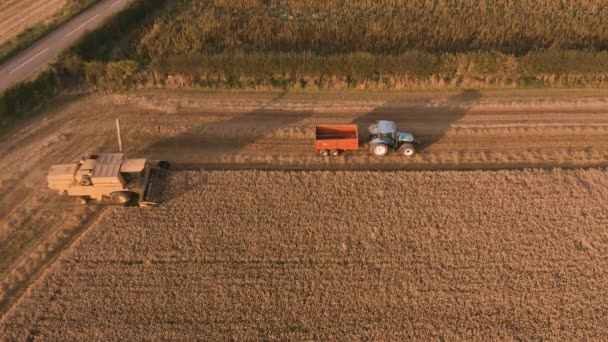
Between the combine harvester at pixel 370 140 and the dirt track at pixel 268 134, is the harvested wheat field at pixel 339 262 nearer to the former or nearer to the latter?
the dirt track at pixel 268 134

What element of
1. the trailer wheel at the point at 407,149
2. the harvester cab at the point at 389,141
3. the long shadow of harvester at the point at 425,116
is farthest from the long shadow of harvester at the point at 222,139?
the trailer wheel at the point at 407,149

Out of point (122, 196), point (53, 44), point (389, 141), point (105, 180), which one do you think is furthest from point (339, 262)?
point (53, 44)

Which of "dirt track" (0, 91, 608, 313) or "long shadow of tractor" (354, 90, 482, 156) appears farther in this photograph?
"long shadow of tractor" (354, 90, 482, 156)

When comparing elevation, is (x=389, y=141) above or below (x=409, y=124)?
below

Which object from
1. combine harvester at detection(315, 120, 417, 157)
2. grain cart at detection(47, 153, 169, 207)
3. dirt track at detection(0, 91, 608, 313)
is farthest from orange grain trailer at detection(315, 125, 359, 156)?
grain cart at detection(47, 153, 169, 207)

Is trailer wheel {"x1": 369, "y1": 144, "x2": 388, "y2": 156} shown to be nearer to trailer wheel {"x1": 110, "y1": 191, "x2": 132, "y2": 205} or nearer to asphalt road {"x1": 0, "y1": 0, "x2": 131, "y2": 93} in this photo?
trailer wheel {"x1": 110, "y1": 191, "x2": 132, "y2": 205}

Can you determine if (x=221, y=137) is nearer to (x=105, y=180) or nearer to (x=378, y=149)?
(x=105, y=180)
